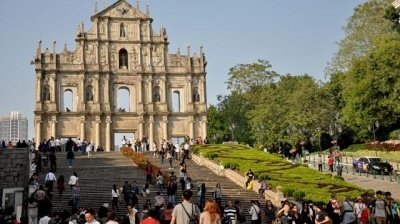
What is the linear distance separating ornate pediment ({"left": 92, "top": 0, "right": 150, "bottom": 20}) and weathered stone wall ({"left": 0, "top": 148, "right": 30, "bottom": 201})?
90.7ft

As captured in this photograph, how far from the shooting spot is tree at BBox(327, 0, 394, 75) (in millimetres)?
50500

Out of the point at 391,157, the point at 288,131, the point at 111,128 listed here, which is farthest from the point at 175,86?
the point at 391,157

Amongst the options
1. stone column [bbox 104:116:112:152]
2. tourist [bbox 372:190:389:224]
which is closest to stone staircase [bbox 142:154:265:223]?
tourist [bbox 372:190:389:224]

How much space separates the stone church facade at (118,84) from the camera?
5288 cm

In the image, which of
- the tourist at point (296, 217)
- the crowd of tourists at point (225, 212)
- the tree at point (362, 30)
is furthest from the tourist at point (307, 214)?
the tree at point (362, 30)

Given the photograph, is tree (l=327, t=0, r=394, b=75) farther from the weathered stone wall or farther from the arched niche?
the weathered stone wall

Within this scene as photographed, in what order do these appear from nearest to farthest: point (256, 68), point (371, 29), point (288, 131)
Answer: point (371, 29), point (288, 131), point (256, 68)

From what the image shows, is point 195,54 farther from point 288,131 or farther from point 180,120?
point 288,131

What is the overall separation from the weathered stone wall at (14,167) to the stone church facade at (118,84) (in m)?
22.3

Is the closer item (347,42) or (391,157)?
(391,157)

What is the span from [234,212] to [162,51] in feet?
135

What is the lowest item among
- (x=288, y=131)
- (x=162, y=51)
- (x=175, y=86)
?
(x=288, y=131)

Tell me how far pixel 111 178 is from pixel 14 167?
16.5 feet

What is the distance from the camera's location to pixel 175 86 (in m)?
55.8
